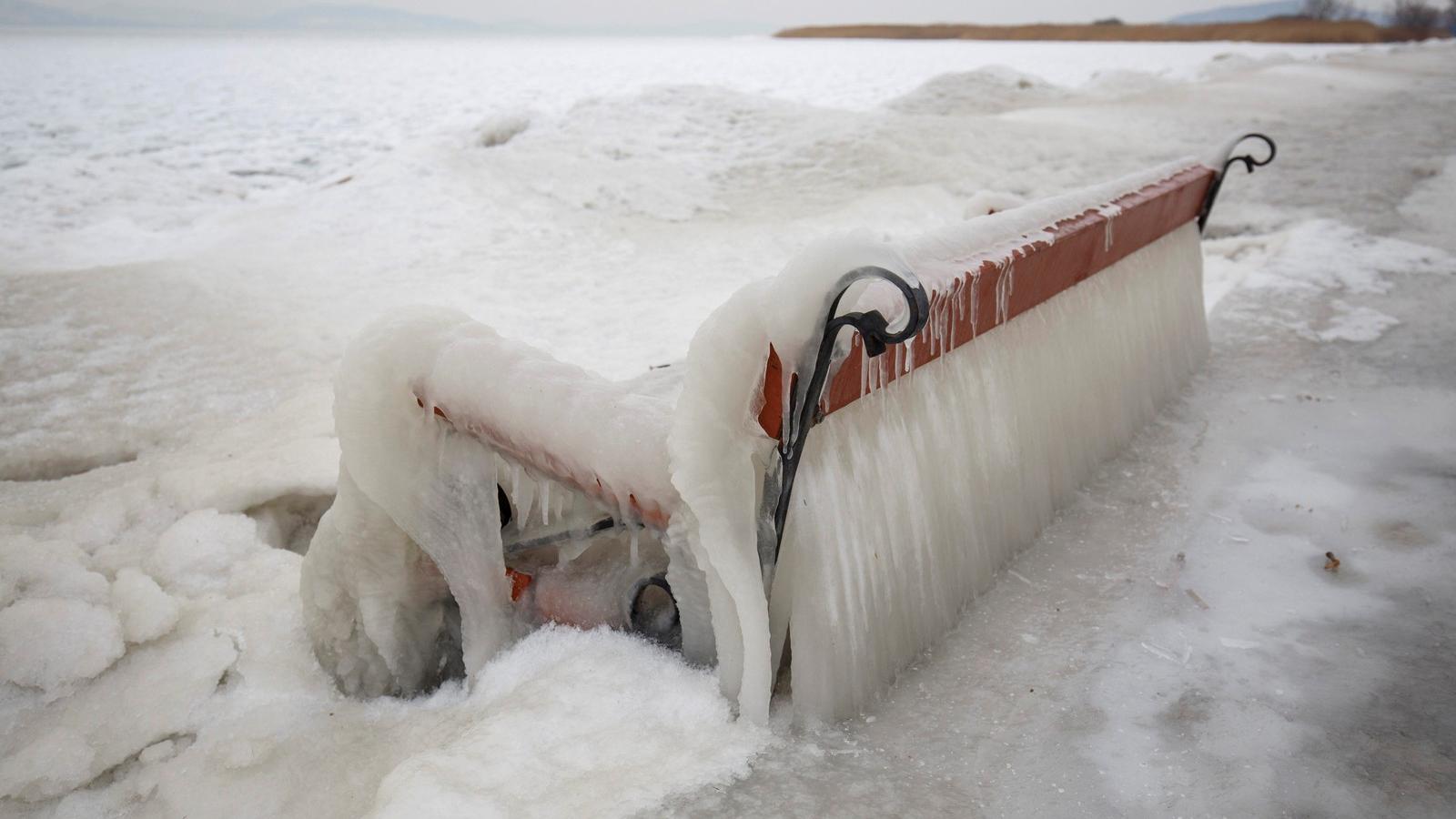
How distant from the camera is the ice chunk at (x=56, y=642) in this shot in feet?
5.05

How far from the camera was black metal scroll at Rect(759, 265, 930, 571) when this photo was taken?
0.97m

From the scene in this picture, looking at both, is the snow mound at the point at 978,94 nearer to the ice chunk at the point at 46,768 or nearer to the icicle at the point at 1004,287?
the icicle at the point at 1004,287

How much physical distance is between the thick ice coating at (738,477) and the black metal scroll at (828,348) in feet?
0.05

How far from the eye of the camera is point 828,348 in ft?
3.36

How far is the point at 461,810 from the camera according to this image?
3.40 feet

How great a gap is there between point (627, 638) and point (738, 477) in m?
0.37

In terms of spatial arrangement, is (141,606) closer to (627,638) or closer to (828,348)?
(627,638)

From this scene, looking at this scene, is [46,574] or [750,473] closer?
[750,473]

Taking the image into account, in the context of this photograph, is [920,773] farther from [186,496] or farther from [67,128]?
[67,128]

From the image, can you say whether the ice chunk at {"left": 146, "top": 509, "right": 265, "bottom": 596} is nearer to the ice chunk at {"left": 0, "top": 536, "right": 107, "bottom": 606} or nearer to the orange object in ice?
the ice chunk at {"left": 0, "top": 536, "right": 107, "bottom": 606}

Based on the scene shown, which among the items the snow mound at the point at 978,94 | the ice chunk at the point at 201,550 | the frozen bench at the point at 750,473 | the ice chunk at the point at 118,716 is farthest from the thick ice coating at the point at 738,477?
the snow mound at the point at 978,94

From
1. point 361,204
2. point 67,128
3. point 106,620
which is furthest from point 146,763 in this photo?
point 67,128

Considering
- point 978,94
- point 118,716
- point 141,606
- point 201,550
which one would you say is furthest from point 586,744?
point 978,94

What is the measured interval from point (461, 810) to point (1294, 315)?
3.01m
